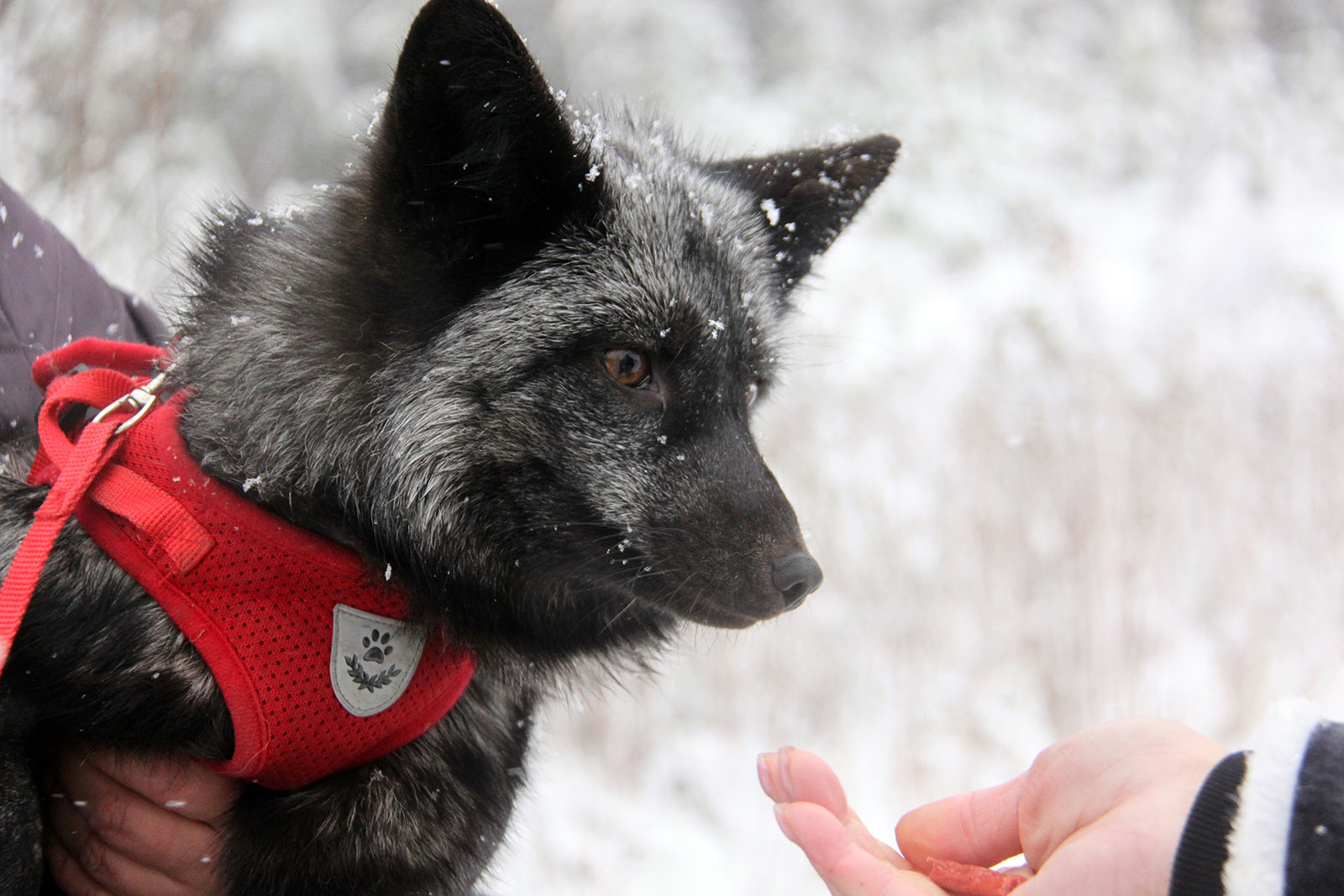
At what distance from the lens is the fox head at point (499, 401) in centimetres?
174

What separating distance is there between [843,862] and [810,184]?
5.16 ft

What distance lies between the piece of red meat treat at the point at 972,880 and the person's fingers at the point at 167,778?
1.33 meters

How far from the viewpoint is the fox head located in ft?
5.70

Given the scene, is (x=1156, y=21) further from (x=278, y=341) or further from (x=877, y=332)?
(x=278, y=341)

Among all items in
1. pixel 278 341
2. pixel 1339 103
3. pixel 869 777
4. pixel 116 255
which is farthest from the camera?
pixel 1339 103

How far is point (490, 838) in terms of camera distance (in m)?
1.93

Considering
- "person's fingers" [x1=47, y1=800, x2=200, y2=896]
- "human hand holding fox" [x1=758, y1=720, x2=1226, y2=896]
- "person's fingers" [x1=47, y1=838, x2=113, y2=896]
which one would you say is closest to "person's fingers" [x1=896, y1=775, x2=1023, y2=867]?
"human hand holding fox" [x1=758, y1=720, x2=1226, y2=896]

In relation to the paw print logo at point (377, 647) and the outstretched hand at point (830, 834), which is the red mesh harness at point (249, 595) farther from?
the outstretched hand at point (830, 834)

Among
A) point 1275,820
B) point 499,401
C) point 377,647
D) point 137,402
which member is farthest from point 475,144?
point 1275,820

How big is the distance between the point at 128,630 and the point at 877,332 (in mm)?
6928

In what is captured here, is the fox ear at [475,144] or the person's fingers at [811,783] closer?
the fox ear at [475,144]


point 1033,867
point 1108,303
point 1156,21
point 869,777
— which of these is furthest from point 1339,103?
point 1033,867

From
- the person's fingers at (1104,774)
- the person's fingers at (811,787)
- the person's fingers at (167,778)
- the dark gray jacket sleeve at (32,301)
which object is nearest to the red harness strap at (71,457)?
the dark gray jacket sleeve at (32,301)

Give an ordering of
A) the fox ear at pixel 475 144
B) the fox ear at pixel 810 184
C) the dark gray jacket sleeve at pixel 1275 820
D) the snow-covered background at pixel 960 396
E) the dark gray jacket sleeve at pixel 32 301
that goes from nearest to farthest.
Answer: the dark gray jacket sleeve at pixel 1275 820 → the fox ear at pixel 475 144 → the dark gray jacket sleeve at pixel 32 301 → the fox ear at pixel 810 184 → the snow-covered background at pixel 960 396
